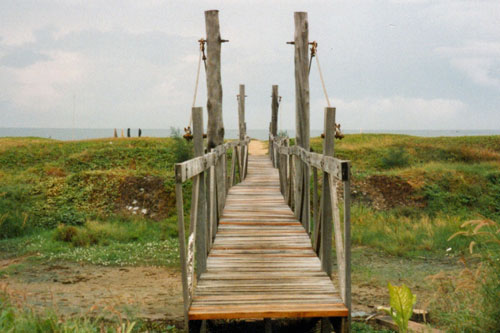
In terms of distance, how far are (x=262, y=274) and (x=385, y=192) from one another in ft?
35.7

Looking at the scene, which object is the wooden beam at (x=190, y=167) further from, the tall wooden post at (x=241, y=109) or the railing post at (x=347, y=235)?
the tall wooden post at (x=241, y=109)

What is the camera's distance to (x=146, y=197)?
46.0 ft

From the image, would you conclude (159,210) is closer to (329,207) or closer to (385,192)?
(385,192)

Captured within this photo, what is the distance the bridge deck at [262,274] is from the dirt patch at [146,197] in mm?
4947

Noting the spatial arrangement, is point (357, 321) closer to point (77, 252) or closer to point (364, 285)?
point (364, 285)

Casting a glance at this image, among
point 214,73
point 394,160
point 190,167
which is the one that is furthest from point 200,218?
point 394,160

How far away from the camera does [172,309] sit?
700 cm

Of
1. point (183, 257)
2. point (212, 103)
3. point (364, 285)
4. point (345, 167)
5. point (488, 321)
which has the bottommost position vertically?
point (364, 285)

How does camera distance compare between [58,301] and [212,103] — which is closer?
[58,301]

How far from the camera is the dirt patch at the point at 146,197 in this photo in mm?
13516

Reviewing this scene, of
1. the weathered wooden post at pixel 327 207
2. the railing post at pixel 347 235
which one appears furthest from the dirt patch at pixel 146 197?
the railing post at pixel 347 235

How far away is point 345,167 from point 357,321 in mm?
3076

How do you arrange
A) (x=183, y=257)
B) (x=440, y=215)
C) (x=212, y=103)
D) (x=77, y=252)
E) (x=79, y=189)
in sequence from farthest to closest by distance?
(x=79, y=189) → (x=440, y=215) → (x=77, y=252) → (x=212, y=103) → (x=183, y=257)

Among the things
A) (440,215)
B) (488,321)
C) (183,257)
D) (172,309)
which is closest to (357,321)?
(488,321)
